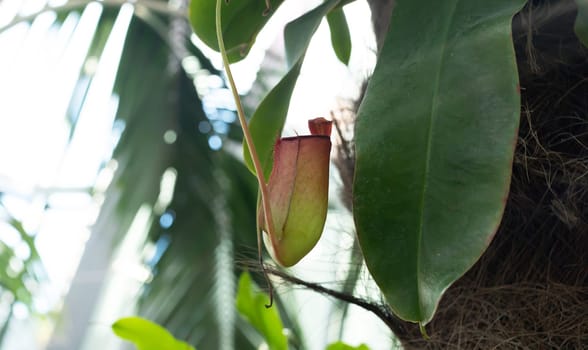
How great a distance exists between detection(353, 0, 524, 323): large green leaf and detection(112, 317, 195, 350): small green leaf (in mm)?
444

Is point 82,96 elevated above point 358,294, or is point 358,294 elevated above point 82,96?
point 82,96

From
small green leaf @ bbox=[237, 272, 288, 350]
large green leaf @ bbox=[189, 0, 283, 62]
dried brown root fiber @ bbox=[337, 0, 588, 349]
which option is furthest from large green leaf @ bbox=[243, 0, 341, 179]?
small green leaf @ bbox=[237, 272, 288, 350]

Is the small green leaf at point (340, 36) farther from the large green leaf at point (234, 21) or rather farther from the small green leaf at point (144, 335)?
the small green leaf at point (144, 335)

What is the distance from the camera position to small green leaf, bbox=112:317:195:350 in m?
0.72

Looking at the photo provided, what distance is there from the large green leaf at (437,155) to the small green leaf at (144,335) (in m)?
0.44

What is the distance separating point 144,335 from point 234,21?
402mm

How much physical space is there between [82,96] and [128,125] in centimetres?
11

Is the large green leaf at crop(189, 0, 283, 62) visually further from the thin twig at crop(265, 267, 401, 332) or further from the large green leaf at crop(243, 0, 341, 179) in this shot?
the thin twig at crop(265, 267, 401, 332)

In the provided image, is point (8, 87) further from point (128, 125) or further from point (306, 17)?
point (306, 17)

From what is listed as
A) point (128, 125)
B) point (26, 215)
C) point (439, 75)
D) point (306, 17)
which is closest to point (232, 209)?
point (128, 125)

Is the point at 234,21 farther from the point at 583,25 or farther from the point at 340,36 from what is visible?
the point at 583,25

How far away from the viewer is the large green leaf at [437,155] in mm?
322

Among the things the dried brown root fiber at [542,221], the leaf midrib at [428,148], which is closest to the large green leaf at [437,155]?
the leaf midrib at [428,148]

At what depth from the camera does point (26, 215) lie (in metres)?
1.28
